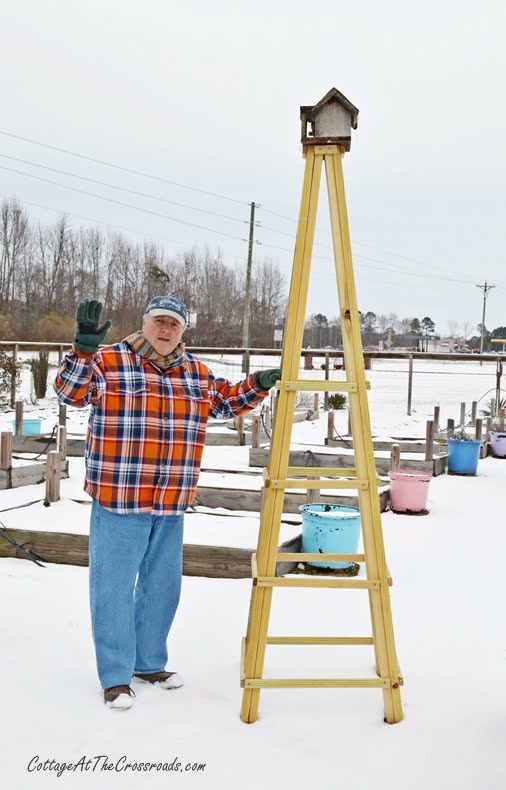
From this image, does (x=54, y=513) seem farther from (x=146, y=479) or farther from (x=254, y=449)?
(x=254, y=449)

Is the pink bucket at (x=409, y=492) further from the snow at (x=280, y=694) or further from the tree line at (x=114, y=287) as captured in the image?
the tree line at (x=114, y=287)

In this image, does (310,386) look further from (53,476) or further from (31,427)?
(31,427)

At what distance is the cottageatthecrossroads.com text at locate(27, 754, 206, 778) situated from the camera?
101 inches

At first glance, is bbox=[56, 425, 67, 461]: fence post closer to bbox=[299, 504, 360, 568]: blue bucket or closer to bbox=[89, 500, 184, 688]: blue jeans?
bbox=[299, 504, 360, 568]: blue bucket

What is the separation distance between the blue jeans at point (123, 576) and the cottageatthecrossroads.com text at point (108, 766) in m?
0.46

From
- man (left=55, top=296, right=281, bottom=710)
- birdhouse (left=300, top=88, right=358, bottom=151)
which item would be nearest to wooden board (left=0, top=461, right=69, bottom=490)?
man (left=55, top=296, right=281, bottom=710)

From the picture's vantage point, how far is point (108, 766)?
2.58 metres

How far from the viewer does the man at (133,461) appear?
9.95 ft

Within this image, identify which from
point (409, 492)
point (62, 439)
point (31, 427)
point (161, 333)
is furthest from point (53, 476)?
point (31, 427)

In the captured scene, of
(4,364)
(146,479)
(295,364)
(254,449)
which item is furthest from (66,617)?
(4,364)

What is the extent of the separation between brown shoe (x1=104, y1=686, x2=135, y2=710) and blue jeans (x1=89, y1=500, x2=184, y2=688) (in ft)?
0.06

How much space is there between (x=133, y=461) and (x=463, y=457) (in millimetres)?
7629

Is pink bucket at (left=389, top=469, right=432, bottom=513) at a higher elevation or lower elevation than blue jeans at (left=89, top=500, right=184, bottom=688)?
lower

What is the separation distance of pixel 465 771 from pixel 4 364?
1421 cm
